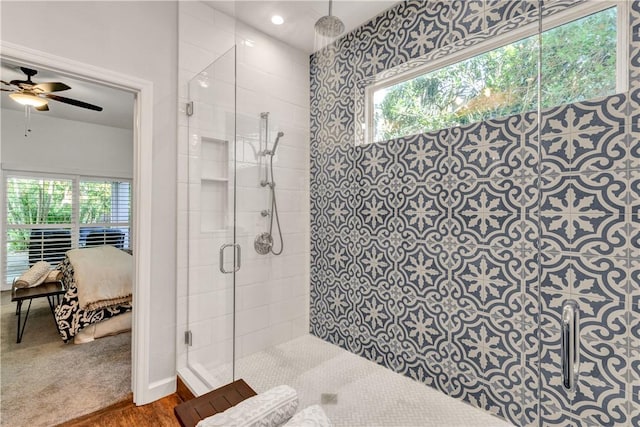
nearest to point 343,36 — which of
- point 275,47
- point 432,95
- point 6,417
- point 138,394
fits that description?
point 275,47

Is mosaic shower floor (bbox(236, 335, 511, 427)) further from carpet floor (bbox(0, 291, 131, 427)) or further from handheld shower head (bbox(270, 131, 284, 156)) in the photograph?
handheld shower head (bbox(270, 131, 284, 156))

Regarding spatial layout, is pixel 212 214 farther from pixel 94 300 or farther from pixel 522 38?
pixel 522 38

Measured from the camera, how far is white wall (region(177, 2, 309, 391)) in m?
2.05

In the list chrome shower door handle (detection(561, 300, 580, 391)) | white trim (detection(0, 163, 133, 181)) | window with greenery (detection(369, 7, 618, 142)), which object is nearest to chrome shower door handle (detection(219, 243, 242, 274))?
window with greenery (detection(369, 7, 618, 142))

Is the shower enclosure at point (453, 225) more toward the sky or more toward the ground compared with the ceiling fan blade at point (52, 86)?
more toward the ground

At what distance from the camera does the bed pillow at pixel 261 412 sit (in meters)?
0.87

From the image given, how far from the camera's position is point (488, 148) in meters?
1.68

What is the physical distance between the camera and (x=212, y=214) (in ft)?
6.99

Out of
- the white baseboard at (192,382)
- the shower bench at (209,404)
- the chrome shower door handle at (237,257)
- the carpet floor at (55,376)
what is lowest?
the carpet floor at (55,376)

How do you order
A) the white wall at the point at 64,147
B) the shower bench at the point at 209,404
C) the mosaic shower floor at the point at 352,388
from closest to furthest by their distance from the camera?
the shower bench at the point at 209,404 < the mosaic shower floor at the point at 352,388 < the white wall at the point at 64,147

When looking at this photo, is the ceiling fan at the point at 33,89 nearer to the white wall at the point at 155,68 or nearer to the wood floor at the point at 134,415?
the white wall at the point at 155,68

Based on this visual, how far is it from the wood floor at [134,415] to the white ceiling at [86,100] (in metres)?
2.89

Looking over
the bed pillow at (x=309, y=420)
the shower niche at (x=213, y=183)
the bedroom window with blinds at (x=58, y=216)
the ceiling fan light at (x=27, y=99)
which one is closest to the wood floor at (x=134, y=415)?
the shower niche at (x=213, y=183)

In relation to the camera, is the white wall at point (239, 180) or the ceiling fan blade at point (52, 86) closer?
the white wall at point (239, 180)
